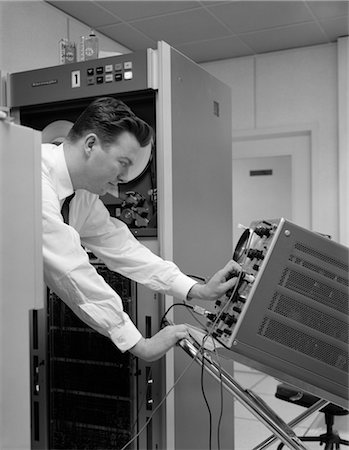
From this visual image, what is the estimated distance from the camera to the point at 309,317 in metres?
1.63

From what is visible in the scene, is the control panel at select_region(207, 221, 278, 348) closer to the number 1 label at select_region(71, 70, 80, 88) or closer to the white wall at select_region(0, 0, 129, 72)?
the number 1 label at select_region(71, 70, 80, 88)

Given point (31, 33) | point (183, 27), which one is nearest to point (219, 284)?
point (31, 33)

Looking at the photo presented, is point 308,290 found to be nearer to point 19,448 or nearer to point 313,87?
point 19,448

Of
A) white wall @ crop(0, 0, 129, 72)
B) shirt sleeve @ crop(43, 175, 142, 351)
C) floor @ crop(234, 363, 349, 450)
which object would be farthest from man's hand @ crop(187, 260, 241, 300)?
white wall @ crop(0, 0, 129, 72)

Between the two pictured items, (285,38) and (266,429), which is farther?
(285,38)

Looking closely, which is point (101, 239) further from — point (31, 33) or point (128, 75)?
point (31, 33)

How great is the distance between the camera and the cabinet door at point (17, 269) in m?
0.97

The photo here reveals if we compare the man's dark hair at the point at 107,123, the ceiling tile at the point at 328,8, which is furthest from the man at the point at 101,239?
the ceiling tile at the point at 328,8

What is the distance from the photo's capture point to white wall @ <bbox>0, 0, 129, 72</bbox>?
3418 mm

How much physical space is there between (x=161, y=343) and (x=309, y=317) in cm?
49

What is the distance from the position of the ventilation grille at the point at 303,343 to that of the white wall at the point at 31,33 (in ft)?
8.64

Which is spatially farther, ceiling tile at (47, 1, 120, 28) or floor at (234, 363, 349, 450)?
ceiling tile at (47, 1, 120, 28)

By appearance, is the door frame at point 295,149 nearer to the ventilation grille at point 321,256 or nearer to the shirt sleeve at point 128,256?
the shirt sleeve at point 128,256

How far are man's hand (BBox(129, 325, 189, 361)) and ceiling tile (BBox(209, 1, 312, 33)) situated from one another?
109 inches
